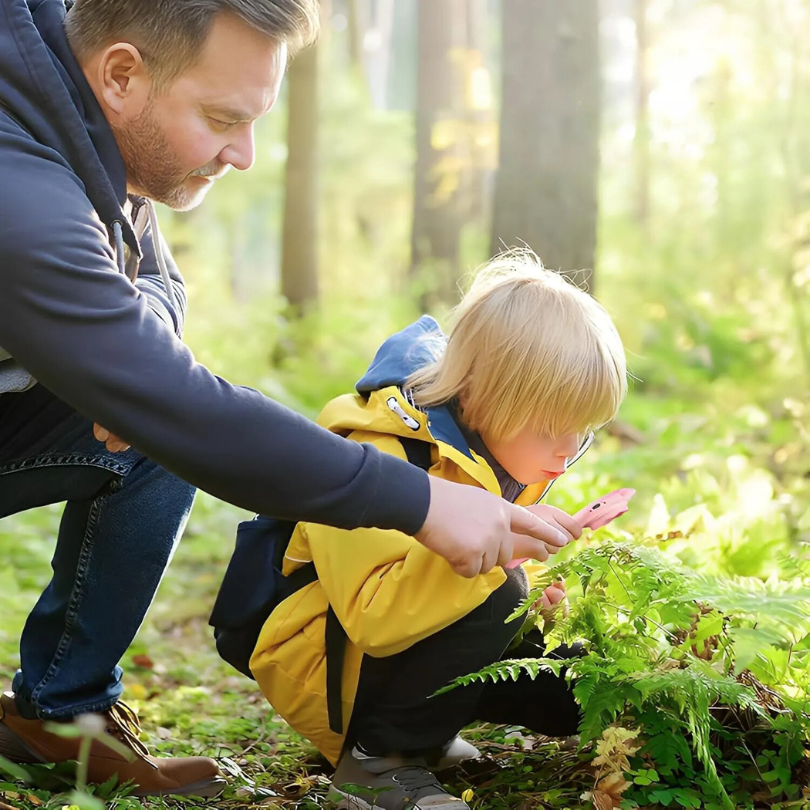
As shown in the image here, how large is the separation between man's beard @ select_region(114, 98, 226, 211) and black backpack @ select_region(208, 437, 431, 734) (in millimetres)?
772

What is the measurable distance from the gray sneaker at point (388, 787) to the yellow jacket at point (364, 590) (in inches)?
4.3

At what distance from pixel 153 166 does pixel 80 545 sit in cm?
93

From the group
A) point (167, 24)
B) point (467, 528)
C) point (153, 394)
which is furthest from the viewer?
point (167, 24)

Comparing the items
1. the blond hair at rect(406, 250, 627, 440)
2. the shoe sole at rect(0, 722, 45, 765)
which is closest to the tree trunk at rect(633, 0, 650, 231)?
the blond hair at rect(406, 250, 627, 440)

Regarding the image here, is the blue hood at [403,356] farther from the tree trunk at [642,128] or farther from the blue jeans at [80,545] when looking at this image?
the tree trunk at [642,128]

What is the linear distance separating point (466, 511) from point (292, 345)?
9488 mm

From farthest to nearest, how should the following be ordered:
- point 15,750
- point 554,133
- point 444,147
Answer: point 444,147 → point 554,133 → point 15,750

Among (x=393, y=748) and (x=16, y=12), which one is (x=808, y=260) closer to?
(x=393, y=748)

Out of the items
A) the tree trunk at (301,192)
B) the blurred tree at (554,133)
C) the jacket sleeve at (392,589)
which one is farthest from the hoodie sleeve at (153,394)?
the tree trunk at (301,192)

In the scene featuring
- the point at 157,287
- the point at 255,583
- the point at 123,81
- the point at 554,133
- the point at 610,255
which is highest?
the point at 610,255

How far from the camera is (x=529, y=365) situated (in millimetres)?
2406

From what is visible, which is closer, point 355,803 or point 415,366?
point 355,803

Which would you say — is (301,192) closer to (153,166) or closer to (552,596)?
(153,166)

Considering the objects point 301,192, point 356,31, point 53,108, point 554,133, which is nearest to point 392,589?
point 53,108
